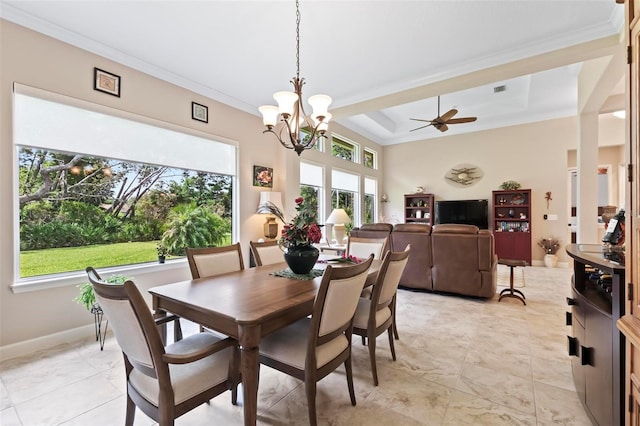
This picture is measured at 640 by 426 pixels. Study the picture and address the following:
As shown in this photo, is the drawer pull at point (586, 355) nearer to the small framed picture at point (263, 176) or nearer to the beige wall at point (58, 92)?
the beige wall at point (58, 92)

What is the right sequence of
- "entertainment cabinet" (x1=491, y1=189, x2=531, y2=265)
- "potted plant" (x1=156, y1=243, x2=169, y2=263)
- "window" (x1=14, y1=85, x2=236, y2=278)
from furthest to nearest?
"entertainment cabinet" (x1=491, y1=189, x2=531, y2=265), "potted plant" (x1=156, y1=243, x2=169, y2=263), "window" (x1=14, y1=85, x2=236, y2=278)

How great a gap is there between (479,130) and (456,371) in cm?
681

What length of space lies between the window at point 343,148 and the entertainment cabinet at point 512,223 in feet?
11.9

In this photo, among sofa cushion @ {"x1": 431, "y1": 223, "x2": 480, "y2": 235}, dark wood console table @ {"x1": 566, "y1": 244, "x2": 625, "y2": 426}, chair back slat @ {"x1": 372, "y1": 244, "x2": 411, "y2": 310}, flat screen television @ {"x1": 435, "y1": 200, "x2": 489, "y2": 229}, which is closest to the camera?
dark wood console table @ {"x1": 566, "y1": 244, "x2": 625, "y2": 426}

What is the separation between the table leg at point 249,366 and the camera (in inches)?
51.3

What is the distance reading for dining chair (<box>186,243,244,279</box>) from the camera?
231cm

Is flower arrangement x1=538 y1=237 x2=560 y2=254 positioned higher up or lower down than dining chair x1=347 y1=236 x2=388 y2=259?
lower down

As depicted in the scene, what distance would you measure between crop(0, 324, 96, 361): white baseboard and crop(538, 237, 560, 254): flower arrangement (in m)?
8.30

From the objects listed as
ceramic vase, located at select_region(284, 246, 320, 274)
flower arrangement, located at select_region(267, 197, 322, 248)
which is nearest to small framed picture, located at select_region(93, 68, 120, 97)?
flower arrangement, located at select_region(267, 197, 322, 248)

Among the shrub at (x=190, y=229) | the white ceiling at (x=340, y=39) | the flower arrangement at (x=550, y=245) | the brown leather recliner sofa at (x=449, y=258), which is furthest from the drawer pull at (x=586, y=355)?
the flower arrangement at (x=550, y=245)

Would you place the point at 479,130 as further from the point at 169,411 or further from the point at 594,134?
the point at 169,411

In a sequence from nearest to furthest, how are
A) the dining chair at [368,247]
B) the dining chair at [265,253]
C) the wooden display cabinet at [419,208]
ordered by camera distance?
1. the dining chair at [265,253]
2. the dining chair at [368,247]
3. the wooden display cabinet at [419,208]

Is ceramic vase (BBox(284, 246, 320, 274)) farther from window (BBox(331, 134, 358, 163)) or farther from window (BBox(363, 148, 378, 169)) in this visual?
window (BBox(363, 148, 378, 169))

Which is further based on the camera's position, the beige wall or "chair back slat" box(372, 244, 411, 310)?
the beige wall
